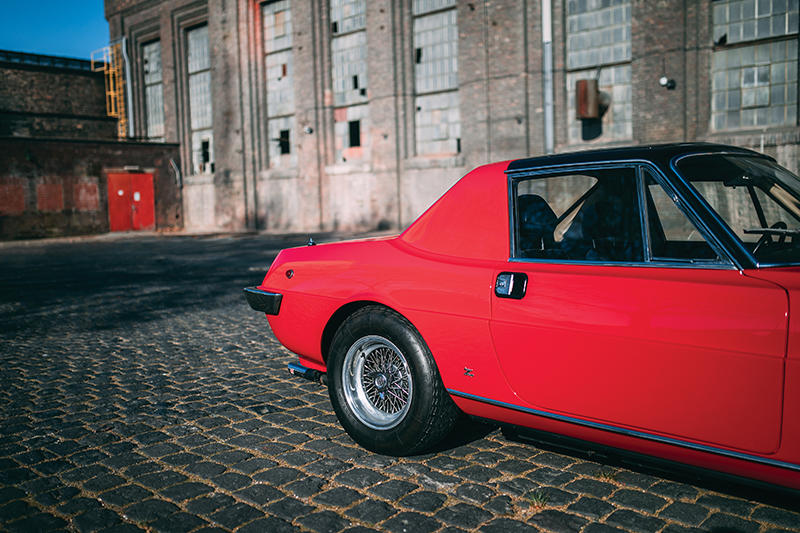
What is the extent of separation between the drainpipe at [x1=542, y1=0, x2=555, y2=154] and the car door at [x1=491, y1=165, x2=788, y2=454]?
1931 cm

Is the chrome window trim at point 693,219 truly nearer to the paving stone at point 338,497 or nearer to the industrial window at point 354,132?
the paving stone at point 338,497

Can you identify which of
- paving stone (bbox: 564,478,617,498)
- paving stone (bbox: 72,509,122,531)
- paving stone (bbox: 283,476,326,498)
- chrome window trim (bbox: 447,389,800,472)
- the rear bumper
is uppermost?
the rear bumper

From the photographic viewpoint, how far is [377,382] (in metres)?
3.66

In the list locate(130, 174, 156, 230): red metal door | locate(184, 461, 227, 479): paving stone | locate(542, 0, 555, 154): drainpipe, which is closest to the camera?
locate(184, 461, 227, 479): paving stone

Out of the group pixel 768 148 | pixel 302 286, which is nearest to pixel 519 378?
pixel 302 286

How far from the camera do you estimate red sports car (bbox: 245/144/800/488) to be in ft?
8.00

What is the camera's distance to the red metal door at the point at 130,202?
32094mm

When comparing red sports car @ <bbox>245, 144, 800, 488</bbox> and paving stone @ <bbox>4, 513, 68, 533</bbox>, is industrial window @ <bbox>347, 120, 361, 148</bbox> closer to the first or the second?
red sports car @ <bbox>245, 144, 800, 488</bbox>

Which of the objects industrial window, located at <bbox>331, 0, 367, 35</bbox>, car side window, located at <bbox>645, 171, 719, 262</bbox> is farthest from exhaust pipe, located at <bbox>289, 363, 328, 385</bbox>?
industrial window, located at <bbox>331, 0, 367, 35</bbox>

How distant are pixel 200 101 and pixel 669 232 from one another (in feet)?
112

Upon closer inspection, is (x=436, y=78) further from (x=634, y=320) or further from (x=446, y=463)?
(x=634, y=320)

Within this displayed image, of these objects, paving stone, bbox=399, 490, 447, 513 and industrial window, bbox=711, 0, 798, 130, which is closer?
paving stone, bbox=399, 490, 447, 513

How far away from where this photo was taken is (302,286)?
404 cm

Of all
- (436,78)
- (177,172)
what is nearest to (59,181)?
(177,172)
